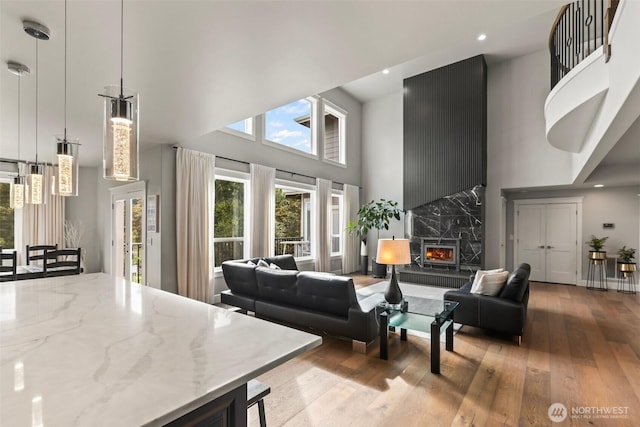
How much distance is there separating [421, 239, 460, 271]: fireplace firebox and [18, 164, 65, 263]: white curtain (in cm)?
772

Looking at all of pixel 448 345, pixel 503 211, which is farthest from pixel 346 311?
pixel 503 211

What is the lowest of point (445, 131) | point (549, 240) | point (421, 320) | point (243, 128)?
point (421, 320)

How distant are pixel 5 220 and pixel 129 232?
2.32 meters

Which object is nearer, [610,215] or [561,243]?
[610,215]

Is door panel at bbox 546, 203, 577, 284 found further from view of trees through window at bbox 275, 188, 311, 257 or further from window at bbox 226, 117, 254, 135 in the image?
window at bbox 226, 117, 254, 135

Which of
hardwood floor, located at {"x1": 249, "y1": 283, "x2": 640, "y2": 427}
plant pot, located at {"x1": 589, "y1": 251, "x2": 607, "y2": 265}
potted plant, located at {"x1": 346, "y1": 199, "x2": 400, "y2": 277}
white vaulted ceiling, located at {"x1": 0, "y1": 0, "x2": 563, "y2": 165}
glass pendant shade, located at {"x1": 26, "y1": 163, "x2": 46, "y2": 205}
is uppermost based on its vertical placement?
white vaulted ceiling, located at {"x1": 0, "y1": 0, "x2": 563, "y2": 165}

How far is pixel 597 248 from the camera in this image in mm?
6402

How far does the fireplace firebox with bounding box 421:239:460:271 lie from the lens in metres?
6.71

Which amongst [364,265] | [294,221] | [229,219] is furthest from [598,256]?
[229,219]

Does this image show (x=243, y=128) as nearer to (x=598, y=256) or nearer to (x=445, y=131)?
(x=445, y=131)

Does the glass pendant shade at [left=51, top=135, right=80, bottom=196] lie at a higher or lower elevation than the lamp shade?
higher

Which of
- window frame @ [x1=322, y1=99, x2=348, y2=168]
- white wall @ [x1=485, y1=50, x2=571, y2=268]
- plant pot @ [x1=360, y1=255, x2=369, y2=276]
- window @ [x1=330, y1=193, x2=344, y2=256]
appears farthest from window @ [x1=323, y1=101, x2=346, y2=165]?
white wall @ [x1=485, y1=50, x2=571, y2=268]

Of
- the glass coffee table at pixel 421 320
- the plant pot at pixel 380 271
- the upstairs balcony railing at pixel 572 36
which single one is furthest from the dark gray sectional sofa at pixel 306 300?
the plant pot at pixel 380 271

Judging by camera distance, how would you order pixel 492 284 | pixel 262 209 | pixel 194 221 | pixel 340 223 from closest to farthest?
pixel 492 284
pixel 194 221
pixel 262 209
pixel 340 223
